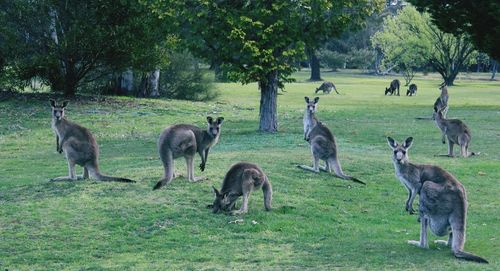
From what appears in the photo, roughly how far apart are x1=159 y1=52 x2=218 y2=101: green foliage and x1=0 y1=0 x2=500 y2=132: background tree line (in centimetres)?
6

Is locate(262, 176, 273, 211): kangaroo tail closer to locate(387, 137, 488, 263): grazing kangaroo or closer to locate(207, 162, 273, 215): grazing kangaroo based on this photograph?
locate(207, 162, 273, 215): grazing kangaroo

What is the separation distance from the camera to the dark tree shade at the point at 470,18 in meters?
30.8

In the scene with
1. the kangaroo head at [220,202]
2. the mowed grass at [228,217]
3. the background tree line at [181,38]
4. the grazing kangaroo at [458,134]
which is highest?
the background tree line at [181,38]

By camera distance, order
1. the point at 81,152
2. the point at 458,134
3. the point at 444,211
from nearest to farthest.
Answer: the point at 444,211
the point at 81,152
the point at 458,134

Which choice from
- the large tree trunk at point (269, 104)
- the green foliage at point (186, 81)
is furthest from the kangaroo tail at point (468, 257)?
the green foliage at point (186, 81)

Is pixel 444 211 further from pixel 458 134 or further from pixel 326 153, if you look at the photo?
pixel 458 134

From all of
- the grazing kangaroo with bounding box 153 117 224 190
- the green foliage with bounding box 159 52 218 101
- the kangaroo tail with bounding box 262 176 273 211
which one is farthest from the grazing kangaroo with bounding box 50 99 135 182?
the green foliage with bounding box 159 52 218 101

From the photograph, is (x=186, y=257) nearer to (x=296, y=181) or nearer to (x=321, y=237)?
(x=321, y=237)

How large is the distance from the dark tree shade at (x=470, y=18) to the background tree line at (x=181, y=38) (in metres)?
0.04

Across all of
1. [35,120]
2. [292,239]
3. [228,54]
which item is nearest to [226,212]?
[292,239]

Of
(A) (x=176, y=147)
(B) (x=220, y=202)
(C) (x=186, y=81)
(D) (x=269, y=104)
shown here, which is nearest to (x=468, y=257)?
(B) (x=220, y=202)

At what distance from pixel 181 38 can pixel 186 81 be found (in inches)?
723

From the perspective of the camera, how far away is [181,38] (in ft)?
83.2

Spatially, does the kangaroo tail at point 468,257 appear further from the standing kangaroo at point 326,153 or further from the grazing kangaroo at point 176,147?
the standing kangaroo at point 326,153
